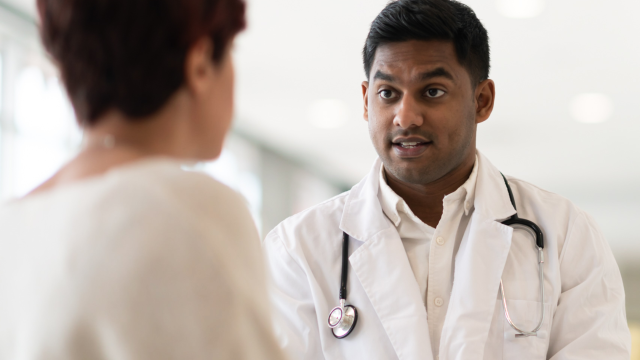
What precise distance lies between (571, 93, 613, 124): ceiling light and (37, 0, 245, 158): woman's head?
5755 mm

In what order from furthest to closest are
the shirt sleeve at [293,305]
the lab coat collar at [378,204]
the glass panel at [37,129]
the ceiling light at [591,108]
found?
the ceiling light at [591,108]
the glass panel at [37,129]
the lab coat collar at [378,204]
the shirt sleeve at [293,305]

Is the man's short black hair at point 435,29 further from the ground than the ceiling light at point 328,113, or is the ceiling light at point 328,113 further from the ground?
the man's short black hair at point 435,29

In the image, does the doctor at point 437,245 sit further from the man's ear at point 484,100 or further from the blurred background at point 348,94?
the blurred background at point 348,94

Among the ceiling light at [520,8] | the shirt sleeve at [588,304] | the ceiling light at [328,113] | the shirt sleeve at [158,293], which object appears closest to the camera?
the shirt sleeve at [158,293]

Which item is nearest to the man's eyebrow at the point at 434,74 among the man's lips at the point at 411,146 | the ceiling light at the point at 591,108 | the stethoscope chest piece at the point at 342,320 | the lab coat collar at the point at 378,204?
the man's lips at the point at 411,146

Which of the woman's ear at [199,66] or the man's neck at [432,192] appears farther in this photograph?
the man's neck at [432,192]

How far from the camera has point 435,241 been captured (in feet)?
5.37

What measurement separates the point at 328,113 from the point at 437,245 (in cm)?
537

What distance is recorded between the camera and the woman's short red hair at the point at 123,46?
0.62m

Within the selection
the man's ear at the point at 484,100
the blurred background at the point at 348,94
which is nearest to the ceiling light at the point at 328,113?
the blurred background at the point at 348,94

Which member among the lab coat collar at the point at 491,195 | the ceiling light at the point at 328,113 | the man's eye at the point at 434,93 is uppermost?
the man's eye at the point at 434,93

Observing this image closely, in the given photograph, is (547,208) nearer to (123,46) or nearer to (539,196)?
(539,196)

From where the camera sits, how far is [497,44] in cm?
479

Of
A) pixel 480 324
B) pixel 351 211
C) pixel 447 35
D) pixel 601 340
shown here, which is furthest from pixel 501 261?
pixel 447 35
